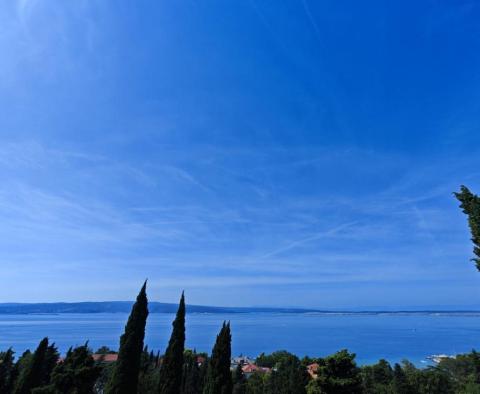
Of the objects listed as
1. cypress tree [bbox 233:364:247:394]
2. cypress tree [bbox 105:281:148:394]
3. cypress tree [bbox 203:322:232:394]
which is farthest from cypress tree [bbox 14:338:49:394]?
cypress tree [bbox 233:364:247:394]

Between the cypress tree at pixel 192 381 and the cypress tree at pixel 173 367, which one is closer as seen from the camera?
the cypress tree at pixel 173 367

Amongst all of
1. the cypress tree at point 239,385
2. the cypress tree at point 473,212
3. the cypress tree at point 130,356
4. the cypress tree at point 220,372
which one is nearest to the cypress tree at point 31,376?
the cypress tree at point 130,356

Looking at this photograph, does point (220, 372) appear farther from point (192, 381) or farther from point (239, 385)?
point (239, 385)

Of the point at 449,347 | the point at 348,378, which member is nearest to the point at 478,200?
the point at 348,378

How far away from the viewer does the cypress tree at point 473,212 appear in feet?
36.2

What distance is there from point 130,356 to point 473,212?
20128mm

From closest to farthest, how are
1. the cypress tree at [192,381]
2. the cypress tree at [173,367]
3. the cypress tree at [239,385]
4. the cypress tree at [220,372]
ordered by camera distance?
the cypress tree at [220,372] → the cypress tree at [173,367] → the cypress tree at [192,381] → the cypress tree at [239,385]

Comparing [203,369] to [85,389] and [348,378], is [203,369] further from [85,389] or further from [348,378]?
[348,378]

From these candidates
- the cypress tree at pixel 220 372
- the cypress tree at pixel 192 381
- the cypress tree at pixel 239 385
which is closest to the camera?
the cypress tree at pixel 220 372

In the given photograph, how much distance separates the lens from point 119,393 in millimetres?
19969

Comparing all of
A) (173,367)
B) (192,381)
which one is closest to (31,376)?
(173,367)

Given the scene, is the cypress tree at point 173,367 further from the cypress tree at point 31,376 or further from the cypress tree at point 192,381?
the cypress tree at point 192,381

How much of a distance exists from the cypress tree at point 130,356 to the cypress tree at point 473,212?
1885cm

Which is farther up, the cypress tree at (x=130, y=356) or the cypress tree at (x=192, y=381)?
the cypress tree at (x=130, y=356)
